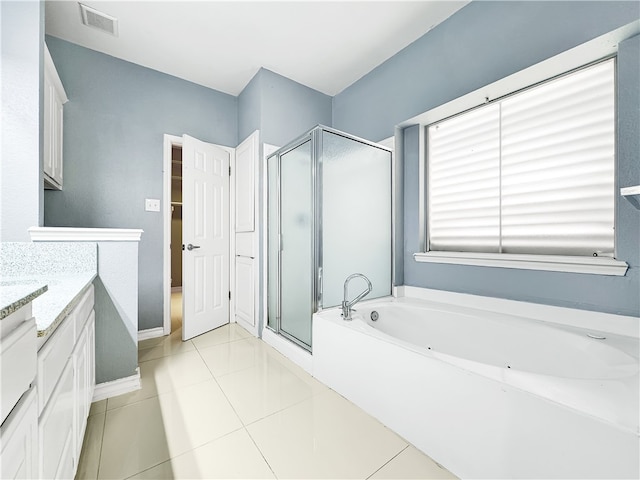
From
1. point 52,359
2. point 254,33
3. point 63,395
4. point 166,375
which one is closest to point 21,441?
point 52,359

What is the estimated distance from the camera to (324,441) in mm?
1301

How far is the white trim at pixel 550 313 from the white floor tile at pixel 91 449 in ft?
7.24

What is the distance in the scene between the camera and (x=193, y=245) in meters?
2.67

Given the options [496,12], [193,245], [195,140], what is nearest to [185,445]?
[193,245]

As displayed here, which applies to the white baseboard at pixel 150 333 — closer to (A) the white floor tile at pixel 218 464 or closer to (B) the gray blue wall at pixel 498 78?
(A) the white floor tile at pixel 218 464

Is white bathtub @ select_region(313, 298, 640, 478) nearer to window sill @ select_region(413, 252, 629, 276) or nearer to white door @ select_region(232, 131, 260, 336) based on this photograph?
window sill @ select_region(413, 252, 629, 276)

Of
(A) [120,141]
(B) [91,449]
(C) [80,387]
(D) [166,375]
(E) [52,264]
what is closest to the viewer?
(C) [80,387]

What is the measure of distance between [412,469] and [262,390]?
3.20 feet

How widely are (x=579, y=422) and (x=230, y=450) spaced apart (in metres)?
1.35

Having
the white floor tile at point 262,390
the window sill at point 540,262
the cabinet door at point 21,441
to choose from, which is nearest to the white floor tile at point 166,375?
the white floor tile at point 262,390

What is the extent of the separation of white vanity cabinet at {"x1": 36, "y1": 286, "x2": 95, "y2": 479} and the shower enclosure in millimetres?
1303

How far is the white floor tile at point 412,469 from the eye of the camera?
3.62 feet

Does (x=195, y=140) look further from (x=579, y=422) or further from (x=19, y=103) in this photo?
(x=579, y=422)

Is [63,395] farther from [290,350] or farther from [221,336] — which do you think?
[221,336]
